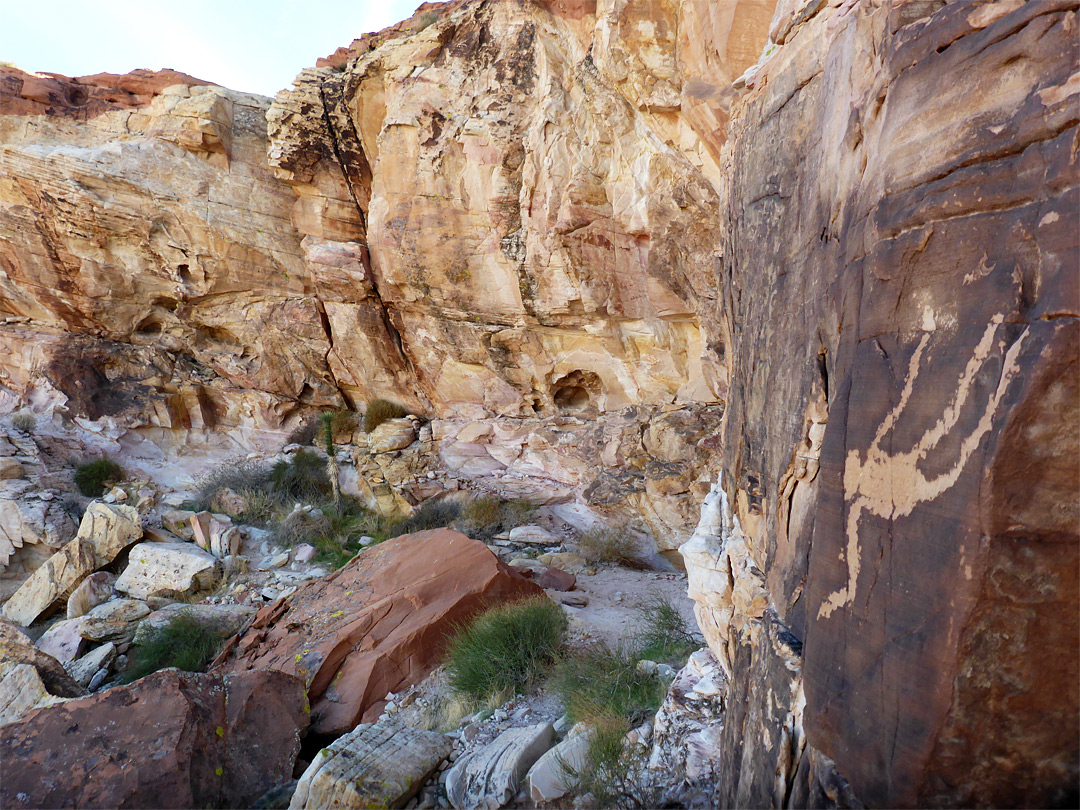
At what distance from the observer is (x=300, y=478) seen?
1023 centimetres

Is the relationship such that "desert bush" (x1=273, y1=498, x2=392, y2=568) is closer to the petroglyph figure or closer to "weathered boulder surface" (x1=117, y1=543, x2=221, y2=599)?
"weathered boulder surface" (x1=117, y1=543, x2=221, y2=599)

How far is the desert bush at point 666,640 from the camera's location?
12.9ft

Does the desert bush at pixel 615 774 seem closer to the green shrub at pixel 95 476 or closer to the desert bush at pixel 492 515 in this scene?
the desert bush at pixel 492 515

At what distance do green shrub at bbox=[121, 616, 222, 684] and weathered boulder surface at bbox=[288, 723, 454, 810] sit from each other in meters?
2.64

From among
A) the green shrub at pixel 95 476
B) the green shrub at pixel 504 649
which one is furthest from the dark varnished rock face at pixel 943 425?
the green shrub at pixel 95 476

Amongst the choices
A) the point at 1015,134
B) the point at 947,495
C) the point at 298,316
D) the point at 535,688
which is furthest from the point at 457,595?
the point at 298,316

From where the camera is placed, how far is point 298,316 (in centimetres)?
1059

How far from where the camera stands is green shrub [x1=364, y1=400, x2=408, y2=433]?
10633mm

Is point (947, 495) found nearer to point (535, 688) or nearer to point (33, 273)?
point (535, 688)

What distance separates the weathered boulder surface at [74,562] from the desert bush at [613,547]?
19.9 feet

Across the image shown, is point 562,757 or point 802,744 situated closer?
point 802,744

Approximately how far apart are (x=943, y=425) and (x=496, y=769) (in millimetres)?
2683

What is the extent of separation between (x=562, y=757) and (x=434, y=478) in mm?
6812

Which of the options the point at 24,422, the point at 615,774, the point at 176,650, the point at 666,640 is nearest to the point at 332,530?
the point at 176,650
